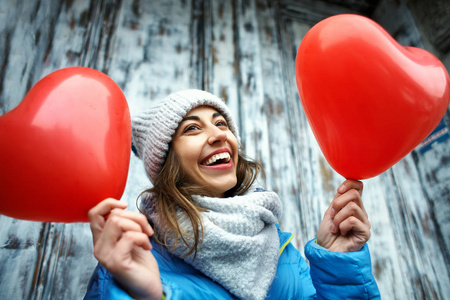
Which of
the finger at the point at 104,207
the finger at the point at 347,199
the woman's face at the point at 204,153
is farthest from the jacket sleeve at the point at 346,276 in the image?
the finger at the point at 104,207

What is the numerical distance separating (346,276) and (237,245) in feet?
1.07

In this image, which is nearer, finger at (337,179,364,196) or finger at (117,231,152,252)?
finger at (117,231,152,252)

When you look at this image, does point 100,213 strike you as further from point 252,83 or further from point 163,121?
point 252,83

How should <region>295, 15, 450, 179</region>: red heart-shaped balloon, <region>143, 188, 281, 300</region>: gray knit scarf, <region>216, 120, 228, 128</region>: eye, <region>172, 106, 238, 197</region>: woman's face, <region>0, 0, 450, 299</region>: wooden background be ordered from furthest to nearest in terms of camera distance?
<region>0, 0, 450, 299</region>: wooden background, <region>216, 120, 228, 128</region>: eye, <region>172, 106, 238, 197</region>: woman's face, <region>143, 188, 281, 300</region>: gray knit scarf, <region>295, 15, 450, 179</region>: red heart-shaped balloon

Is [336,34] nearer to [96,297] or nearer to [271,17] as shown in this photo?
[96,297]

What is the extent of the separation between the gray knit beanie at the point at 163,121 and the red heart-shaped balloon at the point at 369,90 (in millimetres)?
418

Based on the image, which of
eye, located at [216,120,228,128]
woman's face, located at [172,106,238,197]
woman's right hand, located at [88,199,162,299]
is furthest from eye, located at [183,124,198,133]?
woman's right hand, located at [88,199,162,299]

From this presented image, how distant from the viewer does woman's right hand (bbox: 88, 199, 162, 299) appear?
0.55 metres

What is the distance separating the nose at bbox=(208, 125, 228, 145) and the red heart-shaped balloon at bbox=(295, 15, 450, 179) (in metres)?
0.33

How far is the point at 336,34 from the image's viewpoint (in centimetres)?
75

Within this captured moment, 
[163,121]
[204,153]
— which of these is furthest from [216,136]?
[163,121]

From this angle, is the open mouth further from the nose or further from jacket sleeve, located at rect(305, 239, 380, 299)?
jacket sleeve, located at rect(305, 239, 380, 299)

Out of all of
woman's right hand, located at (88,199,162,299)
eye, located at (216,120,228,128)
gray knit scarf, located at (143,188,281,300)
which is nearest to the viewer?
woman's right hand, located at (88,199,162,299)

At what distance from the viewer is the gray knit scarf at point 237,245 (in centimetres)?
83
